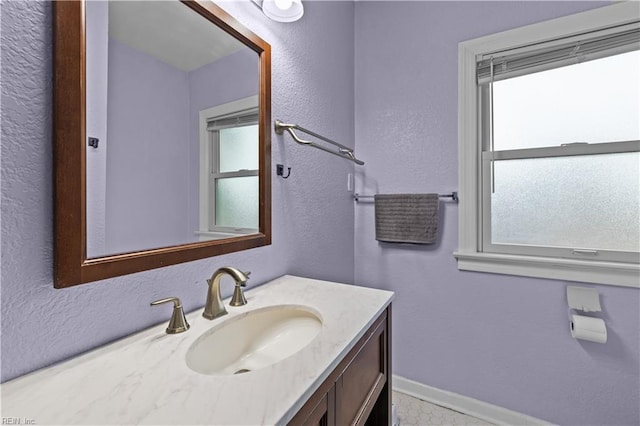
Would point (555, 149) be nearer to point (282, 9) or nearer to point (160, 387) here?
point (282, 9)

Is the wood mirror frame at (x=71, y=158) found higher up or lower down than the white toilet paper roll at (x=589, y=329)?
higher up

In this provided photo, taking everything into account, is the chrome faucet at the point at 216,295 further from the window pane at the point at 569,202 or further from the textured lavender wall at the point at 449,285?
the window pane at the point at 569,202

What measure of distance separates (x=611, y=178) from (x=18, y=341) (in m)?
2.07

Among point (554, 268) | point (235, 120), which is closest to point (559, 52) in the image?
point (554, 268)

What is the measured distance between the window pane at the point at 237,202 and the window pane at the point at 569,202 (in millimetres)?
1273

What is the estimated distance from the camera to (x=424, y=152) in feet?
5.36

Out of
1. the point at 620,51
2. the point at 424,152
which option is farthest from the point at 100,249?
the point at 620,51

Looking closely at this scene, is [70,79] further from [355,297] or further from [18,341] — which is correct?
[355,297]

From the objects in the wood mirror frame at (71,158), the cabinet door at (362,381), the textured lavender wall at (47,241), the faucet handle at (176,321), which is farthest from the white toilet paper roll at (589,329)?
the wood mirror frame at (71,158)

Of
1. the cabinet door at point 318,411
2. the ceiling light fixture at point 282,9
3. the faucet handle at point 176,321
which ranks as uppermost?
the ceiling light fixture at point 282,9

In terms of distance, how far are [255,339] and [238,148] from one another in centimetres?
65

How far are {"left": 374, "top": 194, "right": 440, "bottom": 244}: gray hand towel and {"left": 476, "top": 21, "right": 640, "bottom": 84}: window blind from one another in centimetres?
71

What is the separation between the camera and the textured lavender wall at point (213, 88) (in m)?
0.85

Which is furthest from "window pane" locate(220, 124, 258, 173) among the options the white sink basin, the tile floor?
the tile floor
